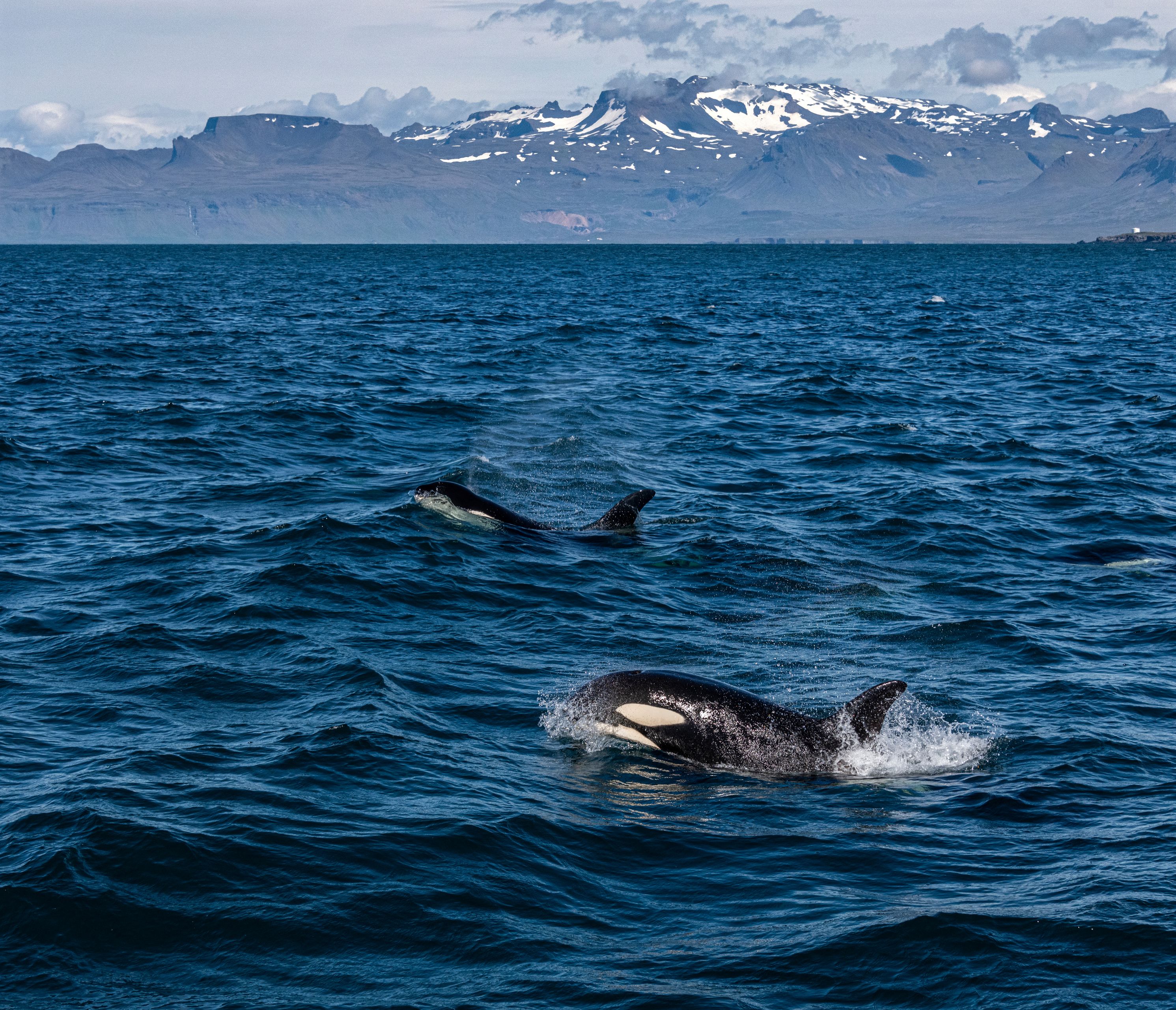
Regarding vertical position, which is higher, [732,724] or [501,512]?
[501,512]

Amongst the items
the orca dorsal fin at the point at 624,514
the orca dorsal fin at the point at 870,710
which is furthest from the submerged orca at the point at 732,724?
the orca dorsal fin at the point at 624,514

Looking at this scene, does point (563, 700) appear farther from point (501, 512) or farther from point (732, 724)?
point (501, 512)

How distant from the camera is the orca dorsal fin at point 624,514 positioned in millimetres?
21109

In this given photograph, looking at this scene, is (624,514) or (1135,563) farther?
(624,514)

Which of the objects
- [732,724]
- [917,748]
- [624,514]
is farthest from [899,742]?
[624,514]

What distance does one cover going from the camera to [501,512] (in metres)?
21.2

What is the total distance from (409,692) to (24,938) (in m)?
5.55

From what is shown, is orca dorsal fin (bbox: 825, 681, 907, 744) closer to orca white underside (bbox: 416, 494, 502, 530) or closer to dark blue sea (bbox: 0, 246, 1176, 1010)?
dark blue sea (bbox: 0, 246, 1176, 1010)

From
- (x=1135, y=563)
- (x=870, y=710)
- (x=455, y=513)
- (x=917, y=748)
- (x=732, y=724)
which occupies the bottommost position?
(x=917, y=748)

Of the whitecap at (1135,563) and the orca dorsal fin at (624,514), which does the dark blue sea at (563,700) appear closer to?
the whitecap at (1135,563)

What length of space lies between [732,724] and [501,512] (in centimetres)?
965

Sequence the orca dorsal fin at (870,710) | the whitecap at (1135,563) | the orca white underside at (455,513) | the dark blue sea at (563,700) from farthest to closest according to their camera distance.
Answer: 1. the orca white underside at (455,513)
2. the whitecap at (1135,563)
3. the orca dorsal fin at (870,710)
4. the dark blue sea at (563,700)

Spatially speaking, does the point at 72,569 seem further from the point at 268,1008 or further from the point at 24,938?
the point at 268,1008

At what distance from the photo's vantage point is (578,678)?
1434cm
